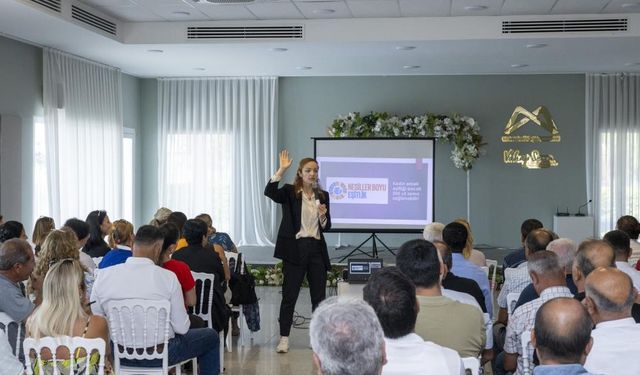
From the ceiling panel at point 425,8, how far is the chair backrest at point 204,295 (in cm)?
→ 435

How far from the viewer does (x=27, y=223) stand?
33.3ft

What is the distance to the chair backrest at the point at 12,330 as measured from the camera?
3.81m

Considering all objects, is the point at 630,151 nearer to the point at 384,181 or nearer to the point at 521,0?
the point at 384,181

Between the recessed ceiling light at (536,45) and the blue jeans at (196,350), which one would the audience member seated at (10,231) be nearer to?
the blue jeans at (196,350)

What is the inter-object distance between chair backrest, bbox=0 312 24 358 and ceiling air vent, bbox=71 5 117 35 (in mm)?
5438

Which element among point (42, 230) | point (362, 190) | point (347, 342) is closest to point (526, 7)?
point (362, 190)

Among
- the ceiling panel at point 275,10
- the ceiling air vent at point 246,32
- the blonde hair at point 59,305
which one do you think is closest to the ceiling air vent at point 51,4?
the ceiling air vent at point 246,32

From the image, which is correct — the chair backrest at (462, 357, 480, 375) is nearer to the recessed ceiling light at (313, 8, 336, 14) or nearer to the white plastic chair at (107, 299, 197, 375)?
the white plastic chair at (107, 299, 197, 375)

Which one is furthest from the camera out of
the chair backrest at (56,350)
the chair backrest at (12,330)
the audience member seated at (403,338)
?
the chair backrest at (12,330)

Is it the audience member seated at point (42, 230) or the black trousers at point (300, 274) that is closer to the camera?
the audience member seated at point (42, 230)

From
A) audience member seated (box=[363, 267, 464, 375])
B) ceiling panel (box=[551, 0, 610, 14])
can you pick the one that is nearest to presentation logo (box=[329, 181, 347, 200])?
ceiling panel (box=[551, 0, 610, 14])

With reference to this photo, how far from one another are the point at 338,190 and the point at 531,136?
11.8ft

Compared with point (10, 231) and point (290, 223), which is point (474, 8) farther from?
point (10, 231)

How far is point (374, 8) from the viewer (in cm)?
909
